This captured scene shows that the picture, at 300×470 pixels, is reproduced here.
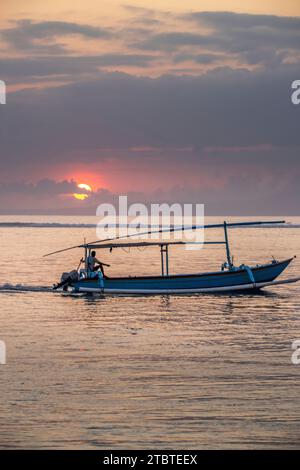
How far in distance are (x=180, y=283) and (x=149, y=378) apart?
23.6m

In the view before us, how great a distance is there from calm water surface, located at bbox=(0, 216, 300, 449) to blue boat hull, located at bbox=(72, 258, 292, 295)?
15.6ft

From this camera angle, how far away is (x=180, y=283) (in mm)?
44906

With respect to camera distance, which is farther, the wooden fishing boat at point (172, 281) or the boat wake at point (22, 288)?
the boat wake at point (22, 288)

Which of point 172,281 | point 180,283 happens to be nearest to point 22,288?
point 172,281

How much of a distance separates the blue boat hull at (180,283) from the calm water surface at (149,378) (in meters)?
4.76

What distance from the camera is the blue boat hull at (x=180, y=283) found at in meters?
44.8

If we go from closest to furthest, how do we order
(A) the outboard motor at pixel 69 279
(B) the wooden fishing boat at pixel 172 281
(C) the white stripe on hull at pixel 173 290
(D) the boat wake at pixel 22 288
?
(B) the wooden fishing boat at pixel 172 281
(C) the white stripe on hull at pixel 173 290
(A) the outboard motor at pixel 69 279
(D) the boat wake at pixel 22 288

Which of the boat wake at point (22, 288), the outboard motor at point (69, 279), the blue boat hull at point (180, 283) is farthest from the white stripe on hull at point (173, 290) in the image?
the boat wake at point (22, 288)

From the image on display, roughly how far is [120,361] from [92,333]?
22.1 feet

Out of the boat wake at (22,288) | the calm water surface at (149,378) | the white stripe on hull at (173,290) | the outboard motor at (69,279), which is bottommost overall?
the calm water surface at (149,378)

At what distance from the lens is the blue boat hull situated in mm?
44812

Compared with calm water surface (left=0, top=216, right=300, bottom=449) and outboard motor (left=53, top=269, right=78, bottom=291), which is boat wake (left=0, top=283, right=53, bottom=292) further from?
calm water surface (left=0, top=216, right=300, bottom=449)

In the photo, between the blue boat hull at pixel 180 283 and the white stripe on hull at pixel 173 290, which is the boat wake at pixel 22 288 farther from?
the white stripe on hull at pixel 173 290

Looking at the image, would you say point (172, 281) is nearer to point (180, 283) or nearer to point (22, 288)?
point (180, 283)
